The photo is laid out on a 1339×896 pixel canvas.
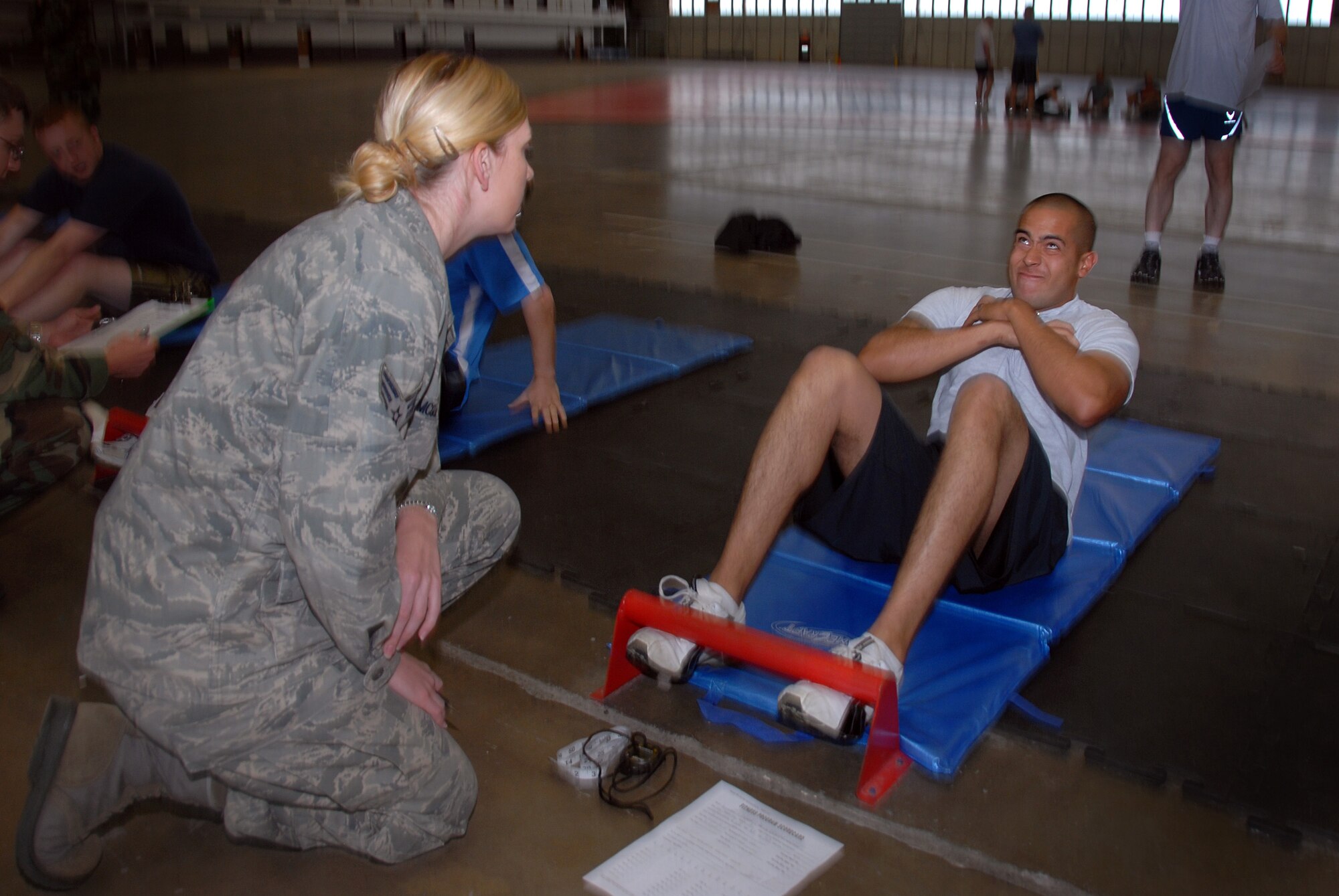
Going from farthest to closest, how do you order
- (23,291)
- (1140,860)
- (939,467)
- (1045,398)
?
(23,291) < (1045,398) < (939,467) < (1140,860)

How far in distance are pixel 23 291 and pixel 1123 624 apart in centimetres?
387

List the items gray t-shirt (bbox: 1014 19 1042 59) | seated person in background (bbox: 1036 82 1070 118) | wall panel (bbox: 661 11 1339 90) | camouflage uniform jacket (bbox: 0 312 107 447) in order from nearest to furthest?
1. camouflage uniform jacket (bbox: 0 312 107 447)
2. seated person in background (bbox: 1036 82 1070 118)
3. gray t-shirt (bbox: 1014 19 1042 59)
4. wall panel (bbox: 661 11 1339 90)

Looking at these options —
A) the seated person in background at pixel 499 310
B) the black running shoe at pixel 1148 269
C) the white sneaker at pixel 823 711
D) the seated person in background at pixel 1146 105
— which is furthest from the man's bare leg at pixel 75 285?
the seated person in background at pixel 1146 105

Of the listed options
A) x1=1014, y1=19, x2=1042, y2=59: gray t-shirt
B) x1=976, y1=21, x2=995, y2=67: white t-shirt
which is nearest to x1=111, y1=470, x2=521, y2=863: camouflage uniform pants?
x1=1014, y1=19, x2=1042, y2=59: gray t-shirt

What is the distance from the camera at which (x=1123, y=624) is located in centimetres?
251

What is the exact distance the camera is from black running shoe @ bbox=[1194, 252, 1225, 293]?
5727mm

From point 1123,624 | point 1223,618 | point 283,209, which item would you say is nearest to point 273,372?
point 1123,624

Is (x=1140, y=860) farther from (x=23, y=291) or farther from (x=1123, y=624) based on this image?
(x=23, y=291)

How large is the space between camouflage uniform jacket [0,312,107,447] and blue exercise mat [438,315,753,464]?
1065 mm

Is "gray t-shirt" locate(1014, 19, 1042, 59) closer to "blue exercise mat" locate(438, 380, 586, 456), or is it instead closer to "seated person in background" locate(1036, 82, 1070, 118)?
"seated person in background" locate(1036, 82, 1070, 118)

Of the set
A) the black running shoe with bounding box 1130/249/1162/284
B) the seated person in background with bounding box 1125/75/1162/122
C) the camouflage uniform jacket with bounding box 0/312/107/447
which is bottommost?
the black running shoe with bounding box 1130/249/1162/284

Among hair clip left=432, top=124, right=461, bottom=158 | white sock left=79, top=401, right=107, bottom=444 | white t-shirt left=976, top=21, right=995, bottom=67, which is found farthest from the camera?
white t-shirt left=976, top=21, right=995, bottom=67

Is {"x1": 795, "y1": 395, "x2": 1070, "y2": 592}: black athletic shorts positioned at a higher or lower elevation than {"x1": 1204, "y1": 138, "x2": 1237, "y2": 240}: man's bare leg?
lower

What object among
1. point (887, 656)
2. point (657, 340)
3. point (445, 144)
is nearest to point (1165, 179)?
point (657, 340)
